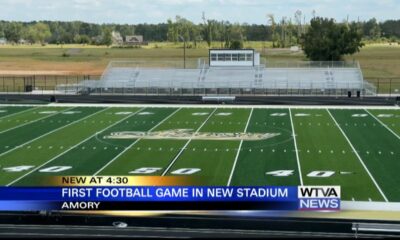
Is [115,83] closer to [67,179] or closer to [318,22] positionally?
[318,22]

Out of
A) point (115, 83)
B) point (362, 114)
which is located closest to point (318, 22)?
point (115, 83)

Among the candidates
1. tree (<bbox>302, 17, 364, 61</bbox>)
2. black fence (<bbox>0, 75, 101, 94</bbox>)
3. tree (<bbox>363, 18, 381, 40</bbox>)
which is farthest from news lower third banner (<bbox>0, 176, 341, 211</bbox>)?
tree (<bbox>363, 18, 381, 40</bbox>)

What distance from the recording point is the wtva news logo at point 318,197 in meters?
13.6

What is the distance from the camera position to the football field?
73.3ft

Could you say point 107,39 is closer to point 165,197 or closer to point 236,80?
point 236,80

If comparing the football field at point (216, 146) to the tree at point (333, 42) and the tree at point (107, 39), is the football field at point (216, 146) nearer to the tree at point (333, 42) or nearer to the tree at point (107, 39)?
the tree at point (333, 42)

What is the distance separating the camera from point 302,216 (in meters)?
16.0

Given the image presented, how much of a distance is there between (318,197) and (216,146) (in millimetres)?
14258

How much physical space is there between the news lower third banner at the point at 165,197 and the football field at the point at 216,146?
6.29 metres

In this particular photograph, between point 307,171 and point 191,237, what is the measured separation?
898 centimetres

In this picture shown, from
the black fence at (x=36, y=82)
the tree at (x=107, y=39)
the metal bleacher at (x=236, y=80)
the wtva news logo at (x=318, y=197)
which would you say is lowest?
the black fence at (x=36, y=82)

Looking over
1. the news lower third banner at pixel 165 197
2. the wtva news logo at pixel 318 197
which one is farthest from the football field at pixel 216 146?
the news lower third banner at pixel 165 197

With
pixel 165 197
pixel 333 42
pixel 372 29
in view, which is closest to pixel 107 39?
pixel 372 29

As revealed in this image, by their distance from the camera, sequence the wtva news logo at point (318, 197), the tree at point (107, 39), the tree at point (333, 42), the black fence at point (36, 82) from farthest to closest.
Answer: the tree at point (107, 39) < the tree at point (333, 42) < the black fence at point (36, 82) < the wtva news logo at point (318, 197)
